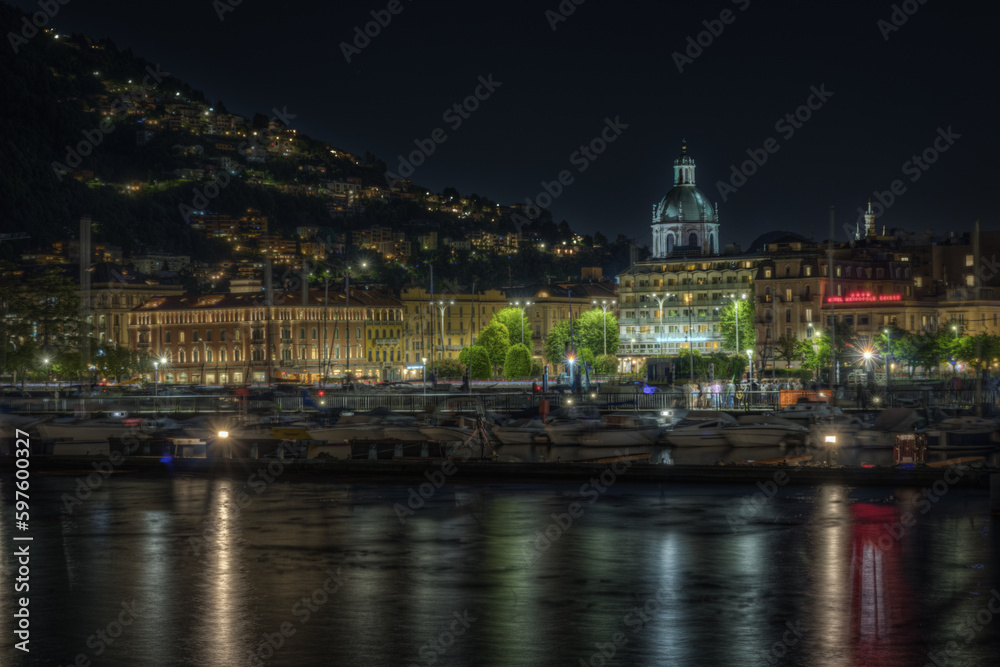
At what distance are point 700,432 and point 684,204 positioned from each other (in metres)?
137

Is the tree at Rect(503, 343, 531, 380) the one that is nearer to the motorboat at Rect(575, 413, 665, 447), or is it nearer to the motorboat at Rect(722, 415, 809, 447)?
the motorboat at Rect(575, 413, 665, 447)

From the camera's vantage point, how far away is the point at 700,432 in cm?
5000

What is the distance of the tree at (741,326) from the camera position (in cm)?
13638

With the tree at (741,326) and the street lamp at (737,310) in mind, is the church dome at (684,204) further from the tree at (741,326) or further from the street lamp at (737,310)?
the tree at (741,326)

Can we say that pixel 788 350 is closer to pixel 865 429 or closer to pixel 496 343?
pixel 496 343

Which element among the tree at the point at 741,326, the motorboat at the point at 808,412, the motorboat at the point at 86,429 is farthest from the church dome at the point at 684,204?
the motorboat at the point at 86,429

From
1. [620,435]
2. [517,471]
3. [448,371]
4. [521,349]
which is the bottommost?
[517,471]

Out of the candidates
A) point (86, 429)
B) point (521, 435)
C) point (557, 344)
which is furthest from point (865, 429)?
point (557, 344)

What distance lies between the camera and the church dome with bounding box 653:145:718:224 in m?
183

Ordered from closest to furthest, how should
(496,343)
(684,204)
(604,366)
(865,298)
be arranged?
(865,298)
(604,366)
(496,343)
(684,204)

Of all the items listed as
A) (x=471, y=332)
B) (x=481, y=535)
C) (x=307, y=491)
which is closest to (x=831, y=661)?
(x=481, y=535)

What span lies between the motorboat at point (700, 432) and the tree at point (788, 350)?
68.6 metres

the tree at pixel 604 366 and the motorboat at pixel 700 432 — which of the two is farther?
the tree at pixel 604 366

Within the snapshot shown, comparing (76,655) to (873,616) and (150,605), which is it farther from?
(873,616)
